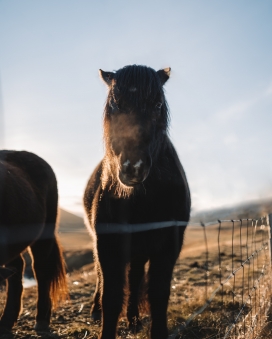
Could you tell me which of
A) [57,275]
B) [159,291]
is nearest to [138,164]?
[159,291]

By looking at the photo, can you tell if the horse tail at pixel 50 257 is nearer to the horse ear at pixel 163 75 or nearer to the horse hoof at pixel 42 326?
the horse hoof at pixel 42 326

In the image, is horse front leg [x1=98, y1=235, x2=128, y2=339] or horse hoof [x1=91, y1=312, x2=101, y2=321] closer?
horse front leg [x1=98, y1=235, x2=128, y2=339]

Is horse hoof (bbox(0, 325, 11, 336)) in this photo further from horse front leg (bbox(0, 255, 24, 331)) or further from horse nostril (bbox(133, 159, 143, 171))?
horse nostril (bbox(133, 159, 143, 171))

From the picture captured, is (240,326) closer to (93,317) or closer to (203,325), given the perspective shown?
(203,325)

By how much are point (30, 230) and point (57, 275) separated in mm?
1129

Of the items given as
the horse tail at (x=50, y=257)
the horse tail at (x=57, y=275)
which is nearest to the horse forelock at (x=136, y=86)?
the horse tail at (x=50, y=257)

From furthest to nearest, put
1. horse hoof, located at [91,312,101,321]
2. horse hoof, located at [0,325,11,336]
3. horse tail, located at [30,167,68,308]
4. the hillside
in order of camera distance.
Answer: horse tail, located at [30,167,68,308]
horse hoof, located at [91,312,101,321]
horse hoof, located at [0,325,11,336]
the hillside

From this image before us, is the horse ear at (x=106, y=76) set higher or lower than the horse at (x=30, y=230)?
higher

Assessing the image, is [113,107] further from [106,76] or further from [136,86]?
[106,76]

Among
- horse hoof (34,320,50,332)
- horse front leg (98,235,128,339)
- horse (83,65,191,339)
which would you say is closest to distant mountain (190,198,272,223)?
horse (83,65,191,339)

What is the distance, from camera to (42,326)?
4.09m

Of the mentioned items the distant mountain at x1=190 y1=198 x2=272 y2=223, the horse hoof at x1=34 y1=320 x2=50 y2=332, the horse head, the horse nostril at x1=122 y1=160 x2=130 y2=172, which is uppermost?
the horse head

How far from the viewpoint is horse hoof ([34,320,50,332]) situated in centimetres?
404

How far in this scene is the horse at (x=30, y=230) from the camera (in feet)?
11.5
